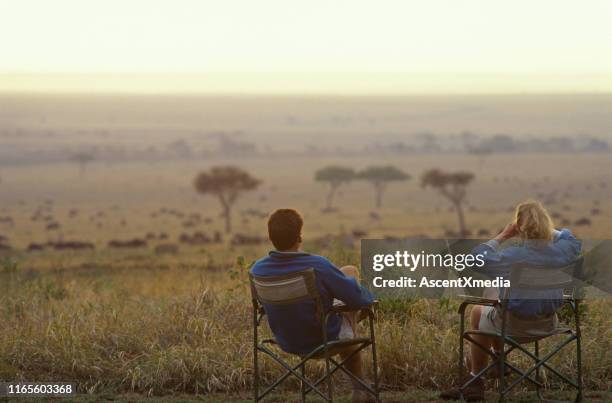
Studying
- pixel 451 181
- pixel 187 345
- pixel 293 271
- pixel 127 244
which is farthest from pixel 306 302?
pixel 451 181

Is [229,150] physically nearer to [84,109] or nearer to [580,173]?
[580,173]

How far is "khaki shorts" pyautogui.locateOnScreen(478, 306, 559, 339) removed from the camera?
17.3 ft

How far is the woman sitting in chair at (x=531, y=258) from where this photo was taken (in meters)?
5.14

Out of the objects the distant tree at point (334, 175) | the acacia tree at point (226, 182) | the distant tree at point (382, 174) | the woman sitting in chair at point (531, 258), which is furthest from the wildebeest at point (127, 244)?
the woman sitting in chair at point (531, 258)

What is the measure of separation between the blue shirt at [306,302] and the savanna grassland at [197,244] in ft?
2.75

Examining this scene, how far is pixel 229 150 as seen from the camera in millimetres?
120062

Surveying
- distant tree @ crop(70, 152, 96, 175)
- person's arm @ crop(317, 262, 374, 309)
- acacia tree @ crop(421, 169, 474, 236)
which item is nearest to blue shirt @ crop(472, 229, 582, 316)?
person's arm @ crop(317, 262, 374, 309)

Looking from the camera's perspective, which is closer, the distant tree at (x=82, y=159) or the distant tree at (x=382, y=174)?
the distant tree at (x=382, y=174)

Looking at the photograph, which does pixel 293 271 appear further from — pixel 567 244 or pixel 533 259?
pixel 567 244

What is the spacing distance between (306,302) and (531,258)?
44.4 inches

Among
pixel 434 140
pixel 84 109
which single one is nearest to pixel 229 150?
pixel 434 140

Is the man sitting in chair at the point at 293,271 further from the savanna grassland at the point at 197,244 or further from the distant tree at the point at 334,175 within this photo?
the distant tree at the point at 334,175

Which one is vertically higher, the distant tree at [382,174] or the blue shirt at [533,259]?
the blue shirt at [533,259]

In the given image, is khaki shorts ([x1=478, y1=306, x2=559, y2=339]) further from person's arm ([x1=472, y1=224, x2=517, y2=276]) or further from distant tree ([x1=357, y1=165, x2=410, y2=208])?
distant tree ([x1=357, y1=165, x2=410, y2=208])
